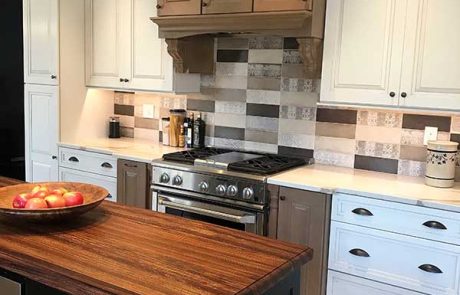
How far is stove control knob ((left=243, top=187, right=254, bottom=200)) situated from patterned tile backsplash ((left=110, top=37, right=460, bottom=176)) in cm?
69

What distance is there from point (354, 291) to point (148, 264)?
156cm

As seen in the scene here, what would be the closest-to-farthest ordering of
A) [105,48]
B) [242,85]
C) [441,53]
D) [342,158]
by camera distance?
[441,53] → [342,158] → [242,85] → [105,48]

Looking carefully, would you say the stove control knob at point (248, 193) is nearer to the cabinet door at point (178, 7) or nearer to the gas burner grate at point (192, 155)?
the gas burner grate at point (192, 155)

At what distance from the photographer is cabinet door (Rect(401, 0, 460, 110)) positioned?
2631mm

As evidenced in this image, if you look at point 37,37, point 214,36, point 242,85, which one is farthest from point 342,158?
point 37,37

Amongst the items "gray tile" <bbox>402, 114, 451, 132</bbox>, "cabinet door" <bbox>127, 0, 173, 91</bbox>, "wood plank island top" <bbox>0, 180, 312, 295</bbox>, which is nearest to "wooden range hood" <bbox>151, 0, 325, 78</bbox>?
"cabinet door" <bbox>127, 0, 173, 91</bbox>

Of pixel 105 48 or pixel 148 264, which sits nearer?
pixel 148 264

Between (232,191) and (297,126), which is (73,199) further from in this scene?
(297,126)

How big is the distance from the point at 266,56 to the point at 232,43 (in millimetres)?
310

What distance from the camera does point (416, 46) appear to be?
2.73 metres

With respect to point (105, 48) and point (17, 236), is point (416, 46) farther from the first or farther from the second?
point (105, 48)

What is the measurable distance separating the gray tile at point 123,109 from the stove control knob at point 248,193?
1785 millimetres

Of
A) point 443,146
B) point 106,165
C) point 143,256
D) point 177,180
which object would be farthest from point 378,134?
point 143,256

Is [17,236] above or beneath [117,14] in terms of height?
beneath
